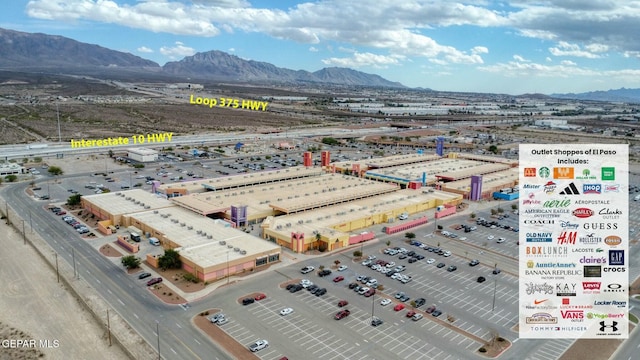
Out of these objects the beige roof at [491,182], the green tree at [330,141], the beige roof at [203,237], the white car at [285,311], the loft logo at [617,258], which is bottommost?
the white car at [285,311]

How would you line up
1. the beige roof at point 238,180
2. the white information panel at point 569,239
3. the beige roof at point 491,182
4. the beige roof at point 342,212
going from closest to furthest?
the white information panel at point 569,239
the beige roof at point 342,212
the beige roof at point 238,180
the beige roof at point 491,182

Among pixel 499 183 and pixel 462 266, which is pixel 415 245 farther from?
pixel 499 183

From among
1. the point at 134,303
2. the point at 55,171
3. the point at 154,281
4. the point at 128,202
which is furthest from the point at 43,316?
the point at 55,171

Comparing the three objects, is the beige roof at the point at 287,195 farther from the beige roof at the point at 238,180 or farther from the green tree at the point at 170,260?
the green tree at the point at 170,260

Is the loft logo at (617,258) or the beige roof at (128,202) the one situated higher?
the loft logo at (617,258)

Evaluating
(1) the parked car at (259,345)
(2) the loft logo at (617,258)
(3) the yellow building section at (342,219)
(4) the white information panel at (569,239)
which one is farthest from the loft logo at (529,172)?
(3) the yellow building section at (342,219)

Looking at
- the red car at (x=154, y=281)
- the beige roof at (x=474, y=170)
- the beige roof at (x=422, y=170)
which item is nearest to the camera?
the red car at (x=154, y=281)

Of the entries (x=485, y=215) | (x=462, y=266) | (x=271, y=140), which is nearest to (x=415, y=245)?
(x=462, y=266)

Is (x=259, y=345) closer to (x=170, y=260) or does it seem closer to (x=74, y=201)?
(x=170, y=260)
